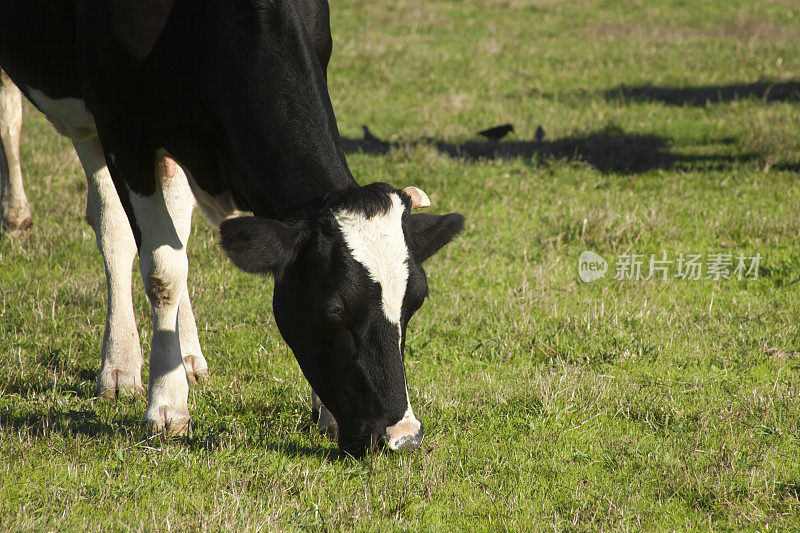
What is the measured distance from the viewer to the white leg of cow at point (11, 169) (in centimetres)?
740

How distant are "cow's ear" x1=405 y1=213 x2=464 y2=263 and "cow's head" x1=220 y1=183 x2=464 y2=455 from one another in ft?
0.15

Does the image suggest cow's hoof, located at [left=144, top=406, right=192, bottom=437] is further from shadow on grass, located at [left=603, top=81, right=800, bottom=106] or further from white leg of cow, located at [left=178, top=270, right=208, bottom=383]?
shadow on grass, located at [left=603, top=81, right=800, bottom=106]

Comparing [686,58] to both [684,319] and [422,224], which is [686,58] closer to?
[684,319]

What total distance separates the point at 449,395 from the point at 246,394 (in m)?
1.11

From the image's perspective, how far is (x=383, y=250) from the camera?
3.51 m

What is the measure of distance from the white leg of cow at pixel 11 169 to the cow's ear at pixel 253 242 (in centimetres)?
463

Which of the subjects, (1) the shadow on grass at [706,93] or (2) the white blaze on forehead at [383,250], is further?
(1) the shadow on grass at [706,93]

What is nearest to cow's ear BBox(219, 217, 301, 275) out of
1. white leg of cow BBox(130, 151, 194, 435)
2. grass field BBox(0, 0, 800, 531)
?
grass field BBox(0, 0, 800, 531)

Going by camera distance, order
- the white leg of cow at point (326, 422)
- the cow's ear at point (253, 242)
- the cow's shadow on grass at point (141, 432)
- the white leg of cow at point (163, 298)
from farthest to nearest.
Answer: the white leg of cow at point (163, 298), the white leg of cow at point (326, 422), the cow's shadow on grass at point (141, 432), the cow's ear at point (253, 242)

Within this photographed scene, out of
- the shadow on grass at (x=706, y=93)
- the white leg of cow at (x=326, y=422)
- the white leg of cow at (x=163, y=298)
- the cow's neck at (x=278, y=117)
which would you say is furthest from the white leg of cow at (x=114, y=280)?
the shadow on grass at (x=706, y=93)

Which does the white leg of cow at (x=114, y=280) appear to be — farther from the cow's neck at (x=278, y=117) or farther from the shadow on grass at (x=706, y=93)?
the shadow on grass at (x=706, y=93)

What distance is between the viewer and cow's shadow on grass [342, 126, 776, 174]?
9.84 m

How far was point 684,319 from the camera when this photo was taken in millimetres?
5891

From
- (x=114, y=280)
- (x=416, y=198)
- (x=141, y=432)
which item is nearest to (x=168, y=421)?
(x=141, y=432)
